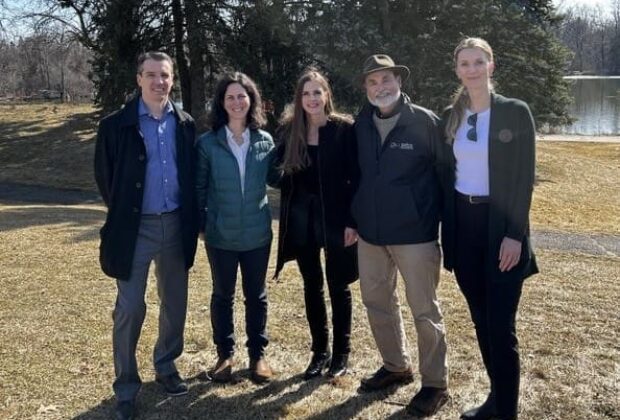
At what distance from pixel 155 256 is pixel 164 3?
14.4 metres

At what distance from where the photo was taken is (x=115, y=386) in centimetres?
361

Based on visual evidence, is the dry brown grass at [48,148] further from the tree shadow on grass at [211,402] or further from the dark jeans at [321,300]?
the dark jeans at [321,300]

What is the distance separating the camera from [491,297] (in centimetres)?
318

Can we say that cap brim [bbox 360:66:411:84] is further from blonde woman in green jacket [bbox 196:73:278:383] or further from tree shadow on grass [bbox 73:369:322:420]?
tree shadow on grass [bbox 73:369:322:420]

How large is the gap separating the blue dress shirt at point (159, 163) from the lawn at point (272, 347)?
4.01ft

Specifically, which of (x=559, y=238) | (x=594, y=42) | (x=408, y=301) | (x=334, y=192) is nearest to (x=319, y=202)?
(x=334, y=192)

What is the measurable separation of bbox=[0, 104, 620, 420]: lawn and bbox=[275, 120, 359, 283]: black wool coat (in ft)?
2.69

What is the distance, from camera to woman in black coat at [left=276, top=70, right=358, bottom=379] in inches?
144

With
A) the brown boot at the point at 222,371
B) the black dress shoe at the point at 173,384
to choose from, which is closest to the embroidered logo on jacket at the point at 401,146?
the brown boot at the point at 222,371

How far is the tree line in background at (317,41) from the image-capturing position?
51.3ft

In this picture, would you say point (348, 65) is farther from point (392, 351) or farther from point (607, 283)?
point (392, 351)

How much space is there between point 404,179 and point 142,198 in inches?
57.1

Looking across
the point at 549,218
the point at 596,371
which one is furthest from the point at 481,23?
the point at 596,371

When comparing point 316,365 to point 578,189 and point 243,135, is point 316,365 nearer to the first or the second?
point 243,135
